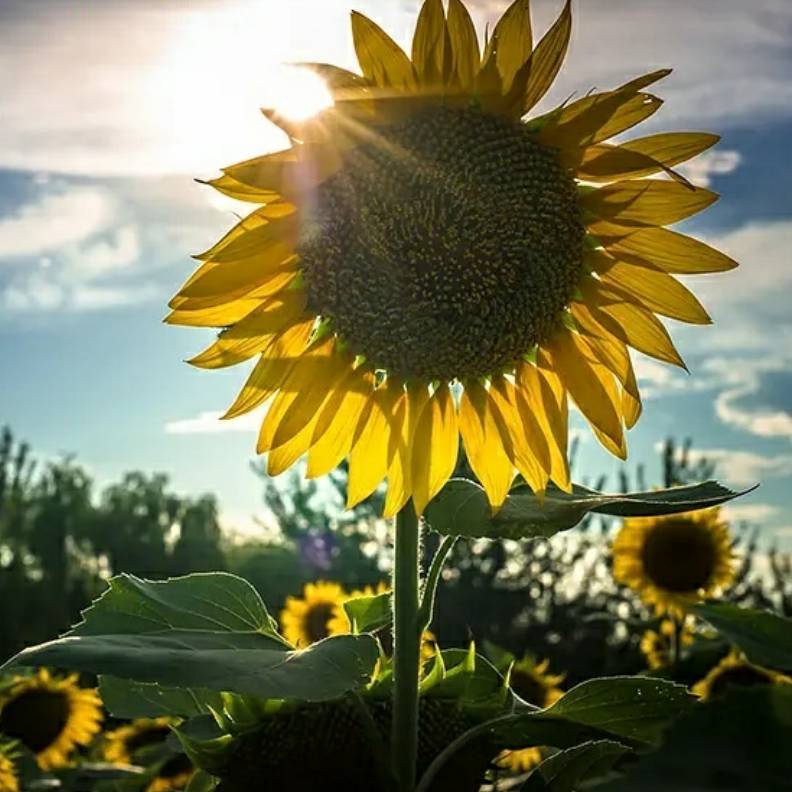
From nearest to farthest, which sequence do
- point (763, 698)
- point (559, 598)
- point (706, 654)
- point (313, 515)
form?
point (763, 698)
point (706, 654)
point (559, 598)
point (313, 515)

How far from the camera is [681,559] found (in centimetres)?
463

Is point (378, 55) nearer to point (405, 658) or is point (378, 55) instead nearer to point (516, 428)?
point (516, 428)

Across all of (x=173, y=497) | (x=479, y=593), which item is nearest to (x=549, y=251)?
(x=479, y=593)

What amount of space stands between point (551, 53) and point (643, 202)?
0.25 metres

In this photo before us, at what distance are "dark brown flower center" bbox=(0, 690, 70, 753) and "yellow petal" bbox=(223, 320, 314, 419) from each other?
341cm

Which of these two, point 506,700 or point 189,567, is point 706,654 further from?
point 189,567

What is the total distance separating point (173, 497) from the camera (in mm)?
22297

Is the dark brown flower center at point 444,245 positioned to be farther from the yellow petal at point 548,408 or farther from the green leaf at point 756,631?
the green leaf at point 756,631

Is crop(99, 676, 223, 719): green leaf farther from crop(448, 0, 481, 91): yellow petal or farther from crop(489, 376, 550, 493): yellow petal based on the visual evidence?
crop(448, 0, 481, 91): yellow petal

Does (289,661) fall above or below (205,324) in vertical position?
below

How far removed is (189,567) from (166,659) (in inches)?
725

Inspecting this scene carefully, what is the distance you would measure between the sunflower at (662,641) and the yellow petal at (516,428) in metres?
2.82

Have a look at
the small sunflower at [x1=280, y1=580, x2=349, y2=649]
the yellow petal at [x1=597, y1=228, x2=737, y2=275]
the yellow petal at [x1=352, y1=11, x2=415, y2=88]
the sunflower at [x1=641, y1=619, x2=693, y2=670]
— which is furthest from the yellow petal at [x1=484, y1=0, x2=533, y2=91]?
the small sunflower at [x1=280, y1=580, x2=349, y2=649]

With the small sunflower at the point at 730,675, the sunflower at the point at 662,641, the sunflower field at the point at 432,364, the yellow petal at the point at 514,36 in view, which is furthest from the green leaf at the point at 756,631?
the sunflower at the point at 662,641
